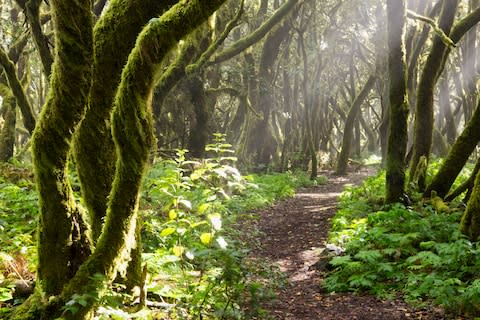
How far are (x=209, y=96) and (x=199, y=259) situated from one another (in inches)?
503

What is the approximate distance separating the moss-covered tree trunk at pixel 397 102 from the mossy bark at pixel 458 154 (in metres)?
0.90

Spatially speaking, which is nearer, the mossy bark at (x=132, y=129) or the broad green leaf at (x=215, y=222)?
the mossy bark at (x=132, y=129)

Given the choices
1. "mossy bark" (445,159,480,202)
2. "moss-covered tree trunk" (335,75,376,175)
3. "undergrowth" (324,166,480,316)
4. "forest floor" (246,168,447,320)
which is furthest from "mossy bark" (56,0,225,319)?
"moss-covered tree trunk" (335,75,376,175)

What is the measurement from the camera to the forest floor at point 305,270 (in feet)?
17.0

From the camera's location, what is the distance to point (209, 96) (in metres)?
18.4

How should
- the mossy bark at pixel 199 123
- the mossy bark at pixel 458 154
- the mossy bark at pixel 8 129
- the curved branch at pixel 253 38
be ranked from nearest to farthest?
1. the mossy bark at pixel 458 154
2. the curved branch at pixel 253 38
3. the mossy bark at pixel 8 129
4. the mossy bark at pixel 199 123

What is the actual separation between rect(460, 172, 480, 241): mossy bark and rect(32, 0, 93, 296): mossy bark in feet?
18.1

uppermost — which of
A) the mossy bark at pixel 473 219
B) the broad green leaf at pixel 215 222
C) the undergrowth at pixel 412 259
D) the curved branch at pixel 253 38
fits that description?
the curved branch at pixel 253 38

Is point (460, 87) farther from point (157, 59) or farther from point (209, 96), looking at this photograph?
point (157, 59)

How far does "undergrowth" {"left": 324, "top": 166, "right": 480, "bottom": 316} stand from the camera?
502 centimetres

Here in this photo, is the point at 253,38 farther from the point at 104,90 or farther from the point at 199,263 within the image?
the point at 104,90

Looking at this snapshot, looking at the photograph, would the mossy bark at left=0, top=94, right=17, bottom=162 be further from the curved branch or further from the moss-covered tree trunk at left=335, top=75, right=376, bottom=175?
the moss-covered tree trunk at left=335, top=75, right=376, bottom=175

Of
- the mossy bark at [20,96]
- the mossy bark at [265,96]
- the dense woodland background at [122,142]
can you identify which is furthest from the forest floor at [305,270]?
the mossy bark at [265,96]

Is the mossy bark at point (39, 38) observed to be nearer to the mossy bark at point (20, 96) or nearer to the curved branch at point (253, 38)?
the mossy bark at point (20, 96)
